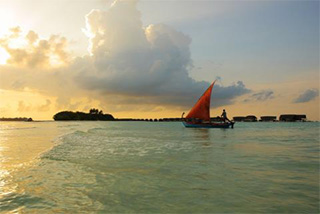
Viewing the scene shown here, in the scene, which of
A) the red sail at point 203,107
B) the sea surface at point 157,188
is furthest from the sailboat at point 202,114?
the sea surface at point 157,188

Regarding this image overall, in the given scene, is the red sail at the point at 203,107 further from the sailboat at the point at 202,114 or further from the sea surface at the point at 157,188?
the sea surface at the point at 157,188

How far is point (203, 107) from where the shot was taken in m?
60.1

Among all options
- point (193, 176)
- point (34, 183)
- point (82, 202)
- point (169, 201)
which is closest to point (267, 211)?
point (169, 201)

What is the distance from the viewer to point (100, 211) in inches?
250

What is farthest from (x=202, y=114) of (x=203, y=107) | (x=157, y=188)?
(x=157, y=188)

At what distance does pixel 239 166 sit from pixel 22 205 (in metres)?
10.0

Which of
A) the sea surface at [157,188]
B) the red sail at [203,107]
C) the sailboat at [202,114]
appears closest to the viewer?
the sea surface at [157,188]

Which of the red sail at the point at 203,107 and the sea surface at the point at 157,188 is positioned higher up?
the red sail at the point at 203,107


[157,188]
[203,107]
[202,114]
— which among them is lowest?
[157,188]

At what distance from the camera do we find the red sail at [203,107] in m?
59.1

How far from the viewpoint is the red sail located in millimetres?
59081

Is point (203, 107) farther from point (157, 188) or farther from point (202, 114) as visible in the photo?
point (157, 188)

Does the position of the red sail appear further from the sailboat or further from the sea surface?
the sea surface

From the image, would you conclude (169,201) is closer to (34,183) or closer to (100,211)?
(100,211)
